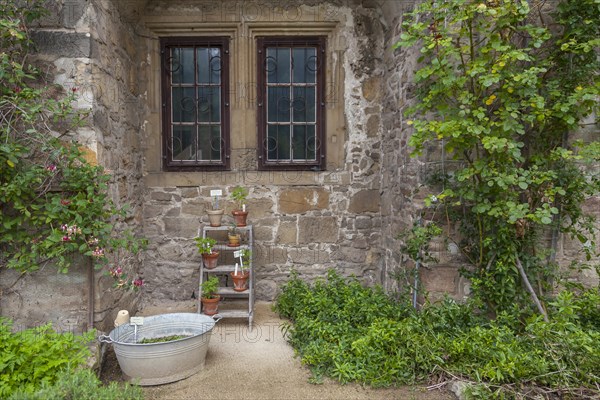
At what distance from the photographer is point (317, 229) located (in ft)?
14.8

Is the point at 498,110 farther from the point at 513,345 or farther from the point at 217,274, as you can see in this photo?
the point at 217,274

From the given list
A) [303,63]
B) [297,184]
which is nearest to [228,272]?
[297,184]

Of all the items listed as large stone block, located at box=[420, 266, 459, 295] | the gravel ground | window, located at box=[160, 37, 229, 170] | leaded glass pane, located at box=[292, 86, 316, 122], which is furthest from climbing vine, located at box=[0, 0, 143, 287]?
large stone block, located at box=[420, 266, 459, 295]

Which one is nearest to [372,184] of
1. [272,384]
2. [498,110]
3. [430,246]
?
[430,246]

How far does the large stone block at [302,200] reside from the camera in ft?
14.7

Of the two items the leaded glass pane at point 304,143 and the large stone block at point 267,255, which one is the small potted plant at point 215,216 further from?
the leaded glass pane at point 304,143

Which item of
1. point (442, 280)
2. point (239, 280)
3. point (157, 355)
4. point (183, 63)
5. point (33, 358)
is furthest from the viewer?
point (183, 63)

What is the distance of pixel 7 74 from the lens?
286cm

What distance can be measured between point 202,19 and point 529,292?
3.93 meters

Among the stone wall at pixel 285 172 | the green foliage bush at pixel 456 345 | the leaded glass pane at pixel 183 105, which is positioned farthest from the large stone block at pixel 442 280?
the leaded glass pane at pixel 183 105

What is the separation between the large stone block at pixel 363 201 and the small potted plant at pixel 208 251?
149cm

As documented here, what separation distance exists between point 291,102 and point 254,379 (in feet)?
9.12

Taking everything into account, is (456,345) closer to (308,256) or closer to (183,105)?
(308,256)

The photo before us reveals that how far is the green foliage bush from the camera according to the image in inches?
104
